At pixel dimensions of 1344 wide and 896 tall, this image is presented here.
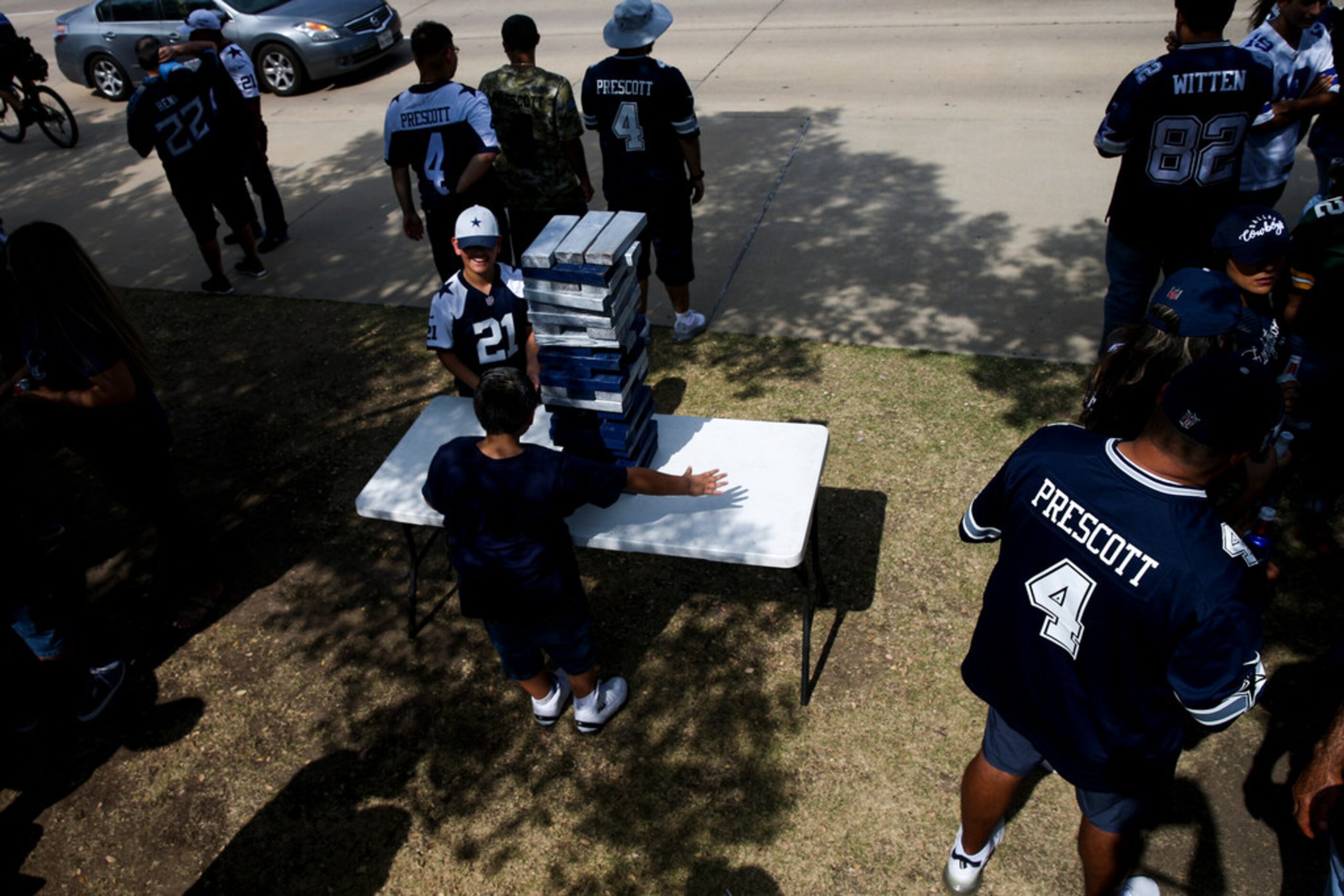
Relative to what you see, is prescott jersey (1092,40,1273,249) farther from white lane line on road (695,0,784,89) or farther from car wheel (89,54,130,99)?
car wheel (89,54,130,99)

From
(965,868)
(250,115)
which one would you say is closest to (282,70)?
(250,115)

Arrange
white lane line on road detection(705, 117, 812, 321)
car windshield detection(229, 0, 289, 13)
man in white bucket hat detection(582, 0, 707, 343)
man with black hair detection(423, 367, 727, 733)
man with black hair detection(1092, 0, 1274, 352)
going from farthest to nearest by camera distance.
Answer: car windshield detection(229, 0, 289, 13) < white lane line on road detection(705, 117, 812, 321) < man in white bucket hat detection(582, 0, 707, 343) < man with black hair detection(1092, 0, 1274, 352) < man with black hair detection(423, 367, 727, 733)

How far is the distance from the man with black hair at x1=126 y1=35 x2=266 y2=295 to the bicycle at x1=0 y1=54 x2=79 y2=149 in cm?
512

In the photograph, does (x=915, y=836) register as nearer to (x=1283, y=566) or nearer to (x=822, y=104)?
(x=1283, y=566)

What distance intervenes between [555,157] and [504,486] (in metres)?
3.34

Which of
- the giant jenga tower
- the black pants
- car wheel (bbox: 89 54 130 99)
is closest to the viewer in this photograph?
the giant jenga tower

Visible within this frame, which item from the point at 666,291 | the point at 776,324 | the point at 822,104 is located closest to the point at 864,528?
the point at 776,324

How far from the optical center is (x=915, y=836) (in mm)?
3465

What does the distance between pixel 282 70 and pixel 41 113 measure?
9.08ft

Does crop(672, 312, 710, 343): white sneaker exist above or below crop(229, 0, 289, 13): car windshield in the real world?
below

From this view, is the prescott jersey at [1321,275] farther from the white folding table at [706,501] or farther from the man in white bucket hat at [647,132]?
the man in white bucket hat at [647,132]

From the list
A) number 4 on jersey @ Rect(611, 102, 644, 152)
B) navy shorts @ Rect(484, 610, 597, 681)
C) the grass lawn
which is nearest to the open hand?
navy shorts @ Rect(484, 610, 597, 681)

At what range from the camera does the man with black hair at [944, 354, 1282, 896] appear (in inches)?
86.4

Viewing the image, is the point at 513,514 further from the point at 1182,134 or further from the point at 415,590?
the point at 1182,134
